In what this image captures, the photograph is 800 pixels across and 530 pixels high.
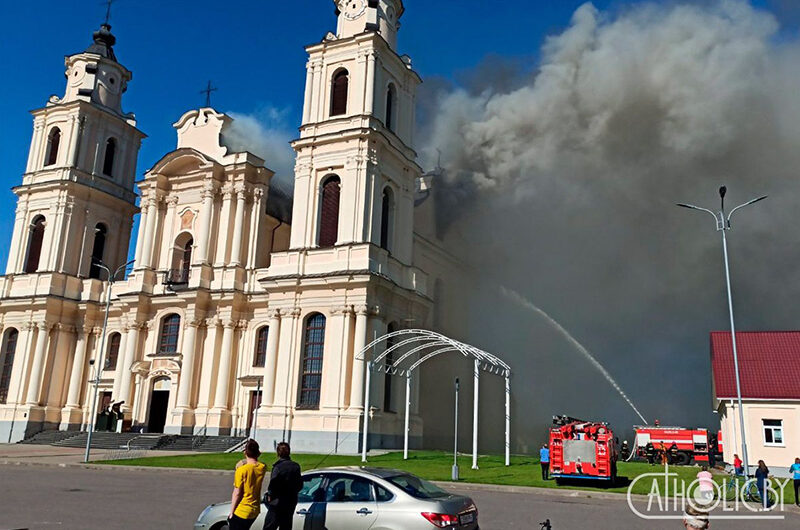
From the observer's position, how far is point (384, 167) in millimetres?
42656

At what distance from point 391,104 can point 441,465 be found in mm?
24150

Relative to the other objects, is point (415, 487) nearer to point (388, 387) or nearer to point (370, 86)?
point (388, 387)

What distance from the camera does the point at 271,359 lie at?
40.0 metres

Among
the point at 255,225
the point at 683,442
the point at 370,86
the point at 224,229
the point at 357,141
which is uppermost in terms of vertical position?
the point at 370,86

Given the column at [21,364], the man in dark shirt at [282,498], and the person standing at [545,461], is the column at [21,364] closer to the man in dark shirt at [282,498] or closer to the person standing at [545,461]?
the person standing at [545,461]

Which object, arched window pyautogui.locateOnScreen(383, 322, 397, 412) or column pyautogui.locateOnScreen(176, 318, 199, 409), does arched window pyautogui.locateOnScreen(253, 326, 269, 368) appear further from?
arched window pyautogui.locateOnScreen(383, 322, 397, 412)

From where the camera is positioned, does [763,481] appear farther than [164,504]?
Yes

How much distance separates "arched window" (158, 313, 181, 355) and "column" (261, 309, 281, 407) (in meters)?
8.24

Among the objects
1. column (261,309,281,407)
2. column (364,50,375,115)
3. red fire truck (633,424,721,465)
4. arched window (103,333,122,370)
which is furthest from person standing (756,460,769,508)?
arched window (103,333,122,370)

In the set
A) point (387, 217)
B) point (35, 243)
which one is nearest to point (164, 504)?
point (387, 217)

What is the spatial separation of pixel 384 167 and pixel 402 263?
587 cm

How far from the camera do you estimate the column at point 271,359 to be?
39219mm

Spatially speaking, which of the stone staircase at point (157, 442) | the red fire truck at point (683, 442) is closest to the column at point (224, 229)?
the stone staircase at point (157, 442)

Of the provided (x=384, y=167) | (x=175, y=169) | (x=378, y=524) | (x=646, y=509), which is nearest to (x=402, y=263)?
(x=384, y=167)
